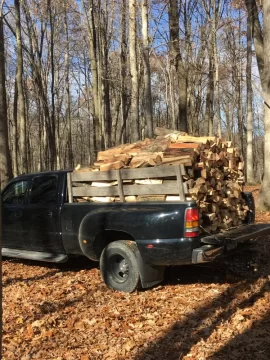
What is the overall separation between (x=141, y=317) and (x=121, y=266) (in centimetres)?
111

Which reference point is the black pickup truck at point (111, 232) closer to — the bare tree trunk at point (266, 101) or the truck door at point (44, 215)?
the truck door at point (44, 215)

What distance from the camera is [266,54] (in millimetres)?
10859

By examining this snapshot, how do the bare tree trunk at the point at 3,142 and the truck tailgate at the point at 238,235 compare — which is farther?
the bare tree trunk at the point at 3,142

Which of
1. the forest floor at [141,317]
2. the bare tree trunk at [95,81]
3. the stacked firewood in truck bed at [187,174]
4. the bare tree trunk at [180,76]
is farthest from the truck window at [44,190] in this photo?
the bare tree trunk at [95,81]

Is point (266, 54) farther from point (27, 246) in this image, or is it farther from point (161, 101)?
point (161, 101)

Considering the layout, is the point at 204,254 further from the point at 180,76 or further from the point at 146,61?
the point at 180,76

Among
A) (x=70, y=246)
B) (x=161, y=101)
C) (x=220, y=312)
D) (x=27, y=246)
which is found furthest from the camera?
(x=161, y=101)

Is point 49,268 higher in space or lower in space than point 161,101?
lower

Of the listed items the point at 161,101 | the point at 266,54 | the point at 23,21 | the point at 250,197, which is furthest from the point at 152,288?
the point at 161,101

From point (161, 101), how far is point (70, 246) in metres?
45.3

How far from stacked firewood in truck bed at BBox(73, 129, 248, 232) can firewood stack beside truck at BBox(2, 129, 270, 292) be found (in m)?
0.01

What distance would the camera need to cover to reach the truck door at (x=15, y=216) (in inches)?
273

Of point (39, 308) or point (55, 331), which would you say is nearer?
point (55, 331)

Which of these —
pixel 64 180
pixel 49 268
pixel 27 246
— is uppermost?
pixel 64 180
